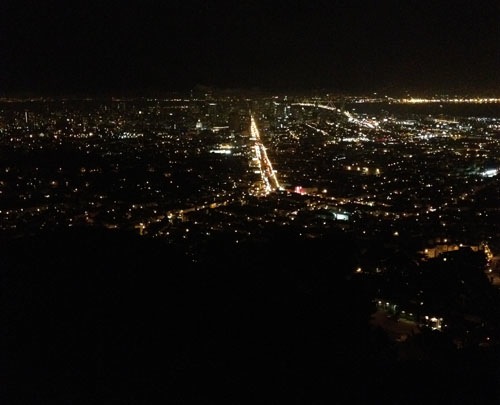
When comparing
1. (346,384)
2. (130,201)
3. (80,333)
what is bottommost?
(130,201)

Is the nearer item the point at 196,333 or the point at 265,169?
the point at 196,333

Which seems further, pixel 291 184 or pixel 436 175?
pixel 436 175

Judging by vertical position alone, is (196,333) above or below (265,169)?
above

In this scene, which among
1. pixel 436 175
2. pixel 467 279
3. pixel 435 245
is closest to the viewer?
pixel 467 279

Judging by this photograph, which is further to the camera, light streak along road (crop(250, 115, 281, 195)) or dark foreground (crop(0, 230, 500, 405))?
light streak along road (crop(250, 115, 281, 195))

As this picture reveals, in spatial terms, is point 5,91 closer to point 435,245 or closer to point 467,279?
point 435,245

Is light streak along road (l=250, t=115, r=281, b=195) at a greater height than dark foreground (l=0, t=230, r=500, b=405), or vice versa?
dark foreground (l=0, t=230, r=500, b=405)

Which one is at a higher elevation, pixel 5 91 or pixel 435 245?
pixel 5 91

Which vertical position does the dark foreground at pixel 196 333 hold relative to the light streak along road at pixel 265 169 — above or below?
above

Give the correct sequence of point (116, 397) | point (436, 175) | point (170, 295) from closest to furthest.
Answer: point (116, 397)
point (170, 295)
point (436, 175)

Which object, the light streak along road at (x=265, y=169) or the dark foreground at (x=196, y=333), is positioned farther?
the light streak along road at (x=265, y=169)

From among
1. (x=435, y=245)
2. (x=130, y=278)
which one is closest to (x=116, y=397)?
(x=130, y=278)
